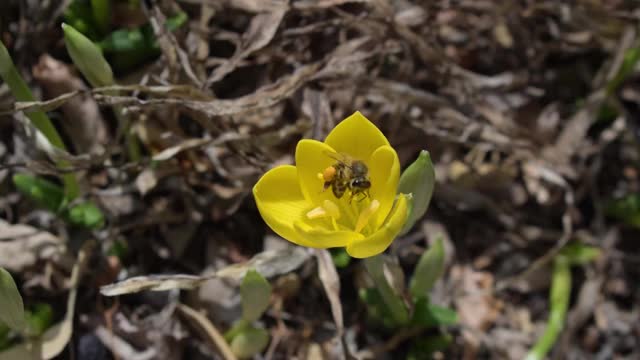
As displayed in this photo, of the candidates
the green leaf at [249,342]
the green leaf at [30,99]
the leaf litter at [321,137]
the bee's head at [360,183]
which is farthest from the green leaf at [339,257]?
the green leaf at [30,99]

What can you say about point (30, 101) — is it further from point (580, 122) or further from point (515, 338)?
point (580, 122)

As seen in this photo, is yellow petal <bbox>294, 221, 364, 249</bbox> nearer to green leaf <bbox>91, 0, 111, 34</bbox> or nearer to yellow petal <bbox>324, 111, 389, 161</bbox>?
yellow petal <bbox>324, 111, 389, 161</bbox>

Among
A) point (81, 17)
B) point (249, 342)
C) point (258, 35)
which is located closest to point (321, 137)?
point (258, 35)

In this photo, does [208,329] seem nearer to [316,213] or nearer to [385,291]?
[385,291]

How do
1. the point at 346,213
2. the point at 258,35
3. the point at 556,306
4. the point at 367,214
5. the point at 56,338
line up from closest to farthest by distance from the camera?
the point at 367,214
the point at 346,213
the point at 56,338
the point at 258,35
the point at 556,306

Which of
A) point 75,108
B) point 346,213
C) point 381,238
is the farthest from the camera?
point 75,108

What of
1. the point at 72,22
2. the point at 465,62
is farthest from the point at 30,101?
the point at 465,62
